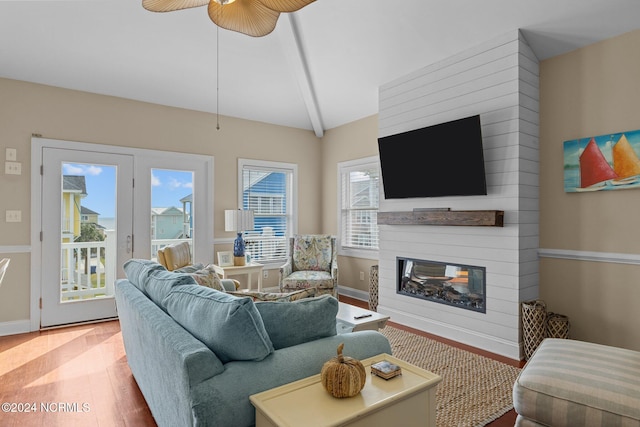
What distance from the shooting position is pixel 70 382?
2736 mm

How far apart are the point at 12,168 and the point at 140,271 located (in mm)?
2458

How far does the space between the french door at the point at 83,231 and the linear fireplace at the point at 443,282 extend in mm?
3274

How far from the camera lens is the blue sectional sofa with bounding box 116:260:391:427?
1297mm

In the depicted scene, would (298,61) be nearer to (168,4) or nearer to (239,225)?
(239,225)

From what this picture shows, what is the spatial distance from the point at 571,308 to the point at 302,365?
2797 mm

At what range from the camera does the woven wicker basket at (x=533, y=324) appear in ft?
9.70

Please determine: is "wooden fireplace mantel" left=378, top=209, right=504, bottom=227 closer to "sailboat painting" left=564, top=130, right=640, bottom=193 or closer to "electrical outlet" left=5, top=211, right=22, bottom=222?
"sailboat painting" left=564, top=130, right=640, bottom=193

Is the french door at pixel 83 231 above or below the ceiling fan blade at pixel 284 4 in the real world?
below

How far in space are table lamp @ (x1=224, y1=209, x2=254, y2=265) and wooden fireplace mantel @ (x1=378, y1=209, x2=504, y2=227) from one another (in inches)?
67.4

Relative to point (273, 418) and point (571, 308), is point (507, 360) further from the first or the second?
point (273, 418)

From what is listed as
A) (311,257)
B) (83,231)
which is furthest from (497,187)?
(83,231)

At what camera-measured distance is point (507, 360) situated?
121 inches

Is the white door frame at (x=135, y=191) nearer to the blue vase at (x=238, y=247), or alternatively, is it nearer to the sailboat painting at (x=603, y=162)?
the blue vase at (x=238, y=247)

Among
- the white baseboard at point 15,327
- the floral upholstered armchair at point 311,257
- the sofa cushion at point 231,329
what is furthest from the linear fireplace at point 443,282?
the white baseboard at point 15,327
